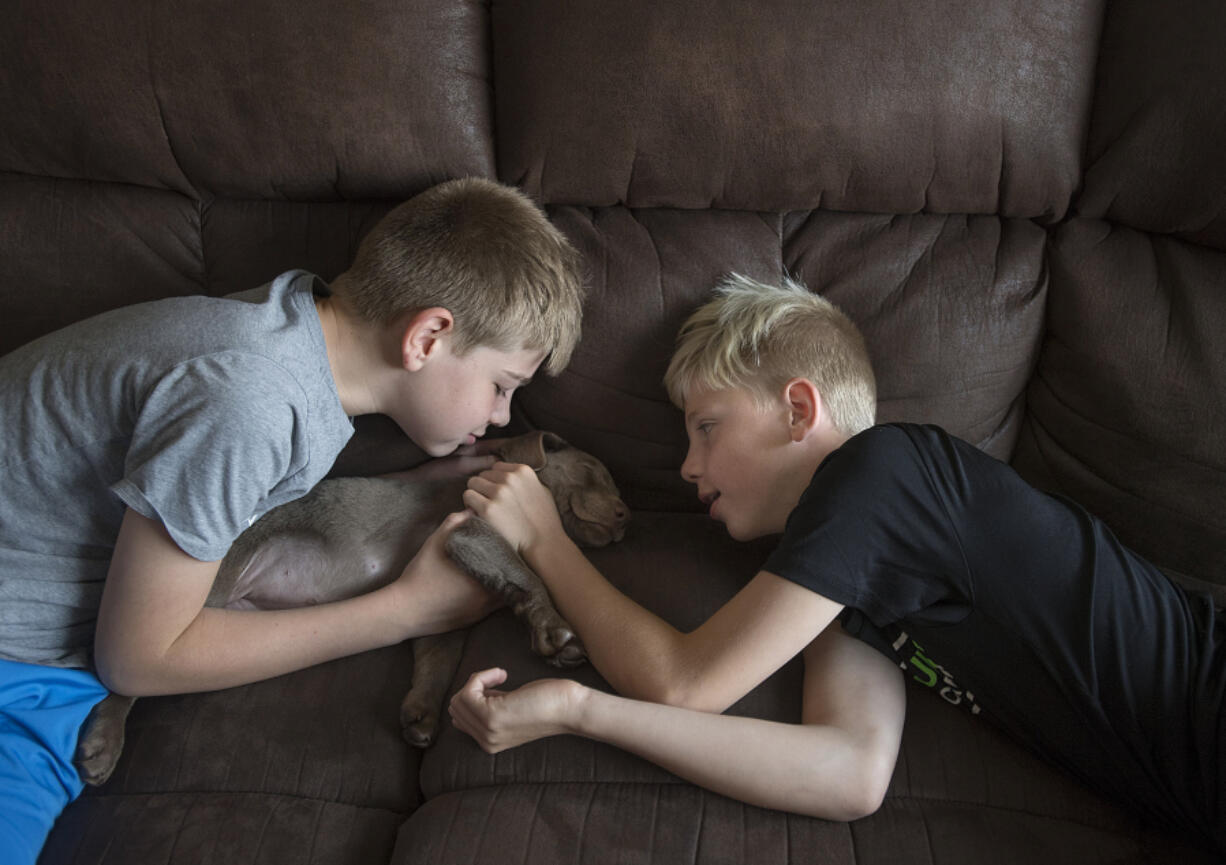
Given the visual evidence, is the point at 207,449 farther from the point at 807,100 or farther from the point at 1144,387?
the point at 1144,387

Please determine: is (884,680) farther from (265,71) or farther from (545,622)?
(265,71)

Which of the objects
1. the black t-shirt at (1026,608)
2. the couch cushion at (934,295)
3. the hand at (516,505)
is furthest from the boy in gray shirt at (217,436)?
the black t-shirt at (1026,608)

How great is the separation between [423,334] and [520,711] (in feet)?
2.54

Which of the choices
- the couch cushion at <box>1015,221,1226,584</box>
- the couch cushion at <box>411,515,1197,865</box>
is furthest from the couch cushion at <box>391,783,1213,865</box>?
the couch cushion at <box>1015,221,1226,584</box>

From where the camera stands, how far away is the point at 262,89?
2039 millimetres

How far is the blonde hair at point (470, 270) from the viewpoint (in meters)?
1.86

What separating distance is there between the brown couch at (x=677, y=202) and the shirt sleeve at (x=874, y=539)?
1.06 feet

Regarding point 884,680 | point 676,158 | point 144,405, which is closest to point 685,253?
point 676,158

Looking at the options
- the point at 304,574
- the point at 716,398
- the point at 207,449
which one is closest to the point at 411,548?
the point at 304,574

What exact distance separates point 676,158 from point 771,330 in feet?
1.56

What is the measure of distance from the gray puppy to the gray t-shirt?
0.85ft

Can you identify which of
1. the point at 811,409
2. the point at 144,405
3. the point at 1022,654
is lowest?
the point at 1022,654

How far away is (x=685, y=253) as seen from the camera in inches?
84.0

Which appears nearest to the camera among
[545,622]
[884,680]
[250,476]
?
[250,476]
